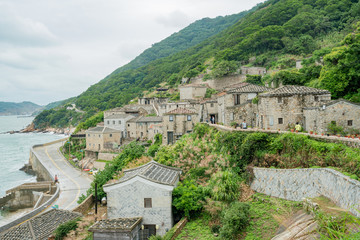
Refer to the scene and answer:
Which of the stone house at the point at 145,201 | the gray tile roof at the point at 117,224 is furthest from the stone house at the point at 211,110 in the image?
the gray tile roof at the point at 117,224

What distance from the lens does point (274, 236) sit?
432 inches

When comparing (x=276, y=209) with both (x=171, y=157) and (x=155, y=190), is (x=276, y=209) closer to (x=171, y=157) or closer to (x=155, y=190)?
(x=155, y=190)

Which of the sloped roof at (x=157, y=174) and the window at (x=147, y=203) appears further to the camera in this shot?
the sloped roof at (x=157, y=174)

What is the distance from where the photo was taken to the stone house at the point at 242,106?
85.4ft

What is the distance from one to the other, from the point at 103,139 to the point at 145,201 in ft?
126

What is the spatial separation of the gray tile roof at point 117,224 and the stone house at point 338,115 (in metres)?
15.2

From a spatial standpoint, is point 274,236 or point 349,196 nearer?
point 349,196

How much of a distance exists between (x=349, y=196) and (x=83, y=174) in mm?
40596

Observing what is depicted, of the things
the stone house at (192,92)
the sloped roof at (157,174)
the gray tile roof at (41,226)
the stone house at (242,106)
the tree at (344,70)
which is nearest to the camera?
the sloped roof at (157,174)

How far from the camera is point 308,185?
13.0m

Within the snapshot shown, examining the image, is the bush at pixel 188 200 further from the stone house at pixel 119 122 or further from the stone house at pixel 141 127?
the stone house at pixel 119 122

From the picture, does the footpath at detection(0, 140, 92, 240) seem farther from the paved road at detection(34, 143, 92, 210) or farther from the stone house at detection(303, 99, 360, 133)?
the stone house at detection(303, 99, 360, 133)

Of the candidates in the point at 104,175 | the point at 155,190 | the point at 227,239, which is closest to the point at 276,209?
the point at 227,239

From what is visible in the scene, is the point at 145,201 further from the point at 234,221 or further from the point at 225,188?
the point at 234,221
